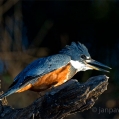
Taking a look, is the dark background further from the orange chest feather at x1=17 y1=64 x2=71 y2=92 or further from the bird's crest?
the orange chest feather at x1=17 y1=64 x2=71 y2=92

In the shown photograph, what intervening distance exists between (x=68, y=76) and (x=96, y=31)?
3.91m

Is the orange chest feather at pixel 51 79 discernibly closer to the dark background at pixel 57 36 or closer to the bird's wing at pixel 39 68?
the bird's wing at pixel 39 68

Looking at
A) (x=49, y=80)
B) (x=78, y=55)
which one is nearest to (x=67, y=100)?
(x=49, y=80)

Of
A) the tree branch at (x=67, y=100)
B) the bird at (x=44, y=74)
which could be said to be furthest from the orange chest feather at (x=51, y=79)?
the tree branch at (x=67, y=100)

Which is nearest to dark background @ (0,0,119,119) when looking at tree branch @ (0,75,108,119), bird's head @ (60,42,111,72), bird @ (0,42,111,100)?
bird's head @ (60,42,111,72)

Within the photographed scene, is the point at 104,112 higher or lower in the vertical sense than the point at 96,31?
lower

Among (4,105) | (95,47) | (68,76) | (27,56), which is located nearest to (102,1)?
(95,47)

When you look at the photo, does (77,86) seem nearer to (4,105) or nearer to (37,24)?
(4,105)

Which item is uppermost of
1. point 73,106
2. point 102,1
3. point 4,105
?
point 102,1

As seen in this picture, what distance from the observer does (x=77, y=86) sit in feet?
12.9

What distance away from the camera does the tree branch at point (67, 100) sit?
391cm

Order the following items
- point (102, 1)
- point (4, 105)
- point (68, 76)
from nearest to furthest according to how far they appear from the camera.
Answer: point (4, 105), point (68, 76), point (102, 1)

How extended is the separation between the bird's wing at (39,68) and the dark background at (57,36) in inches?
141

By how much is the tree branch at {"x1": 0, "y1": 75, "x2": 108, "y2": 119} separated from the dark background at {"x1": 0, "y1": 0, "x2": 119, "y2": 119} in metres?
4.20
